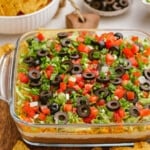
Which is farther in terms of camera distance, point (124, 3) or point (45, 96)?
point (124, 3)

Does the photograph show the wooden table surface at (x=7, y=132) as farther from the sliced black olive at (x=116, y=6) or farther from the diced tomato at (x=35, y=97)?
the sliced black olive at (x=116, y=6)

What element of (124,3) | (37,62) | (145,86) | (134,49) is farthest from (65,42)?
(124,3)

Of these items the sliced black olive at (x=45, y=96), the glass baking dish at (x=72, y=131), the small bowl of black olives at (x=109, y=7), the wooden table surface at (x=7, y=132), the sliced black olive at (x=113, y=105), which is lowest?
the wooden table surface at (x=7, y=132)

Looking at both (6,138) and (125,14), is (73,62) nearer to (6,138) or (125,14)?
(6,138)

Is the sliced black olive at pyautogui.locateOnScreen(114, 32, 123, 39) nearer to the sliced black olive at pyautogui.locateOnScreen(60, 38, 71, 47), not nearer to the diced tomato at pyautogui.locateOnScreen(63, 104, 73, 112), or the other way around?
the sliced black olive at pyautogui.locateOnScreen(60, 38, 71, 47)

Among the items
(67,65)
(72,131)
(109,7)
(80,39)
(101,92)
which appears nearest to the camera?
(72,131)

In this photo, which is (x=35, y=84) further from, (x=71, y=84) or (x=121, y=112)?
(x=121, y=112)

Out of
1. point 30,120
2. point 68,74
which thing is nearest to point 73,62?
point 68,74

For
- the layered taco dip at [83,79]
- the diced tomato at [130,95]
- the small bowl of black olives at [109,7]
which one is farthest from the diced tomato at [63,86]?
the small bowl of black olives at [109,7]

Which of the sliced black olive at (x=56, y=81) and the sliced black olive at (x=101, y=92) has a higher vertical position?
the sliced black olive at (x=56, y=81)
